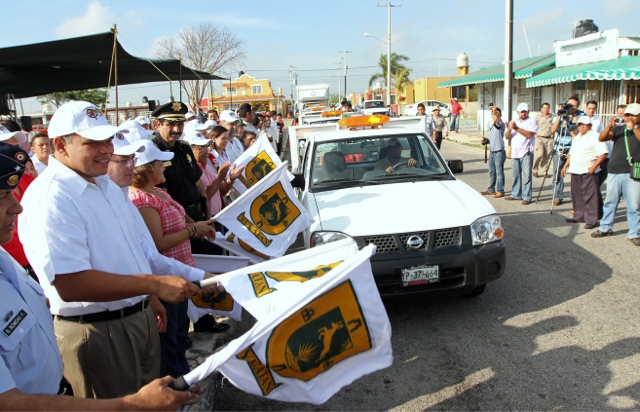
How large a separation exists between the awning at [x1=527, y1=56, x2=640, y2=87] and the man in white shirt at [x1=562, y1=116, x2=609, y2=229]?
863 centimetres

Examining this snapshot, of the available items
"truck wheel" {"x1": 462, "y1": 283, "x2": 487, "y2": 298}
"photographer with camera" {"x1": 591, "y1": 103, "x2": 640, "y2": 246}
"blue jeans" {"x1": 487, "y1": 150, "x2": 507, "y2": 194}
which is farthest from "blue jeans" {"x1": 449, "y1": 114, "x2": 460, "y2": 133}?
"truck wheel" {"x1": 462, "y1": 283, "x2": 487, "y2": 298}

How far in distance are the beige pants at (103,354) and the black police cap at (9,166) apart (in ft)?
2.96

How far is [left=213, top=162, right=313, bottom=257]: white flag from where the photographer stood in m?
4.40

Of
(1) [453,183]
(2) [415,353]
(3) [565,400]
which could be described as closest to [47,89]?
(1) [453,183]

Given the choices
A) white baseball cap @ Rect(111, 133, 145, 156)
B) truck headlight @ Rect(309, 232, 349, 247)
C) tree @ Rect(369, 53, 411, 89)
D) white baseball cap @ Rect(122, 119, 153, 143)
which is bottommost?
truck headlight @ Rect(309, 232, 349, 247)

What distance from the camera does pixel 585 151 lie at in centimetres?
805

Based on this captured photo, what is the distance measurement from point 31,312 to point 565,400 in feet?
10.5

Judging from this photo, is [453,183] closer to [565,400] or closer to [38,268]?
[565,400]

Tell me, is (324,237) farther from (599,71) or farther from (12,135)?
(599,71)

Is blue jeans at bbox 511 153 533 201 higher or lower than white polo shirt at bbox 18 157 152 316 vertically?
lower

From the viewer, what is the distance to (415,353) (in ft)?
13.4

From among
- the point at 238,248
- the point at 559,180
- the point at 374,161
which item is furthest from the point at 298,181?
the point at 559,180

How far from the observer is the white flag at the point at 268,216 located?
4.40m

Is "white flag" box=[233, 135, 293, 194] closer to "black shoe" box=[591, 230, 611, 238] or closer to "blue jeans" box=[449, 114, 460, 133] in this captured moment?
"black shoe" box=[591, 230, 611, 238]
